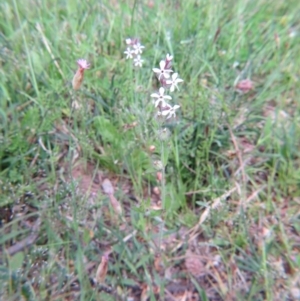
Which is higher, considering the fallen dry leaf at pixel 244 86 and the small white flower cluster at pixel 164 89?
the small white flower cluster at pixel 164 89

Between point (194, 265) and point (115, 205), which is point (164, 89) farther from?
point (194, 265)

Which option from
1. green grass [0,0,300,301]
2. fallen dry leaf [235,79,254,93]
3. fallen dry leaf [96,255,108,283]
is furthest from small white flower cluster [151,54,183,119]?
fallen dry leaf [235,79,254,93]

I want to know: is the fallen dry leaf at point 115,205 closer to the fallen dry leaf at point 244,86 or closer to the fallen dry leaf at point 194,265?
the fallen dry leaf at point 194,265

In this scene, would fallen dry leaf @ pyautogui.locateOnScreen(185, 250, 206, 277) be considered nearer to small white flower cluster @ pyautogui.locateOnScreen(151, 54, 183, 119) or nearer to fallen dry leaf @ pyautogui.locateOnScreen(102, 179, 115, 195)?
fallen dry leaf @ pyautogui.locateOnScreen(102, 179, 115, 195)

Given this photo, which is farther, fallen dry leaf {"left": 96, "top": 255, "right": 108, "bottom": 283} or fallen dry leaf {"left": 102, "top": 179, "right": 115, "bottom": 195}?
fallen dry leaf {"left": 102, "top": 179, "right": 115, "bottom": 195}

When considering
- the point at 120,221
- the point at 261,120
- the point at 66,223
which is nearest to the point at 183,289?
the point at 120,221

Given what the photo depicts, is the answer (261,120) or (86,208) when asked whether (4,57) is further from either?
(261,120)

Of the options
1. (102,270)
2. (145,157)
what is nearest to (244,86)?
(145,157)

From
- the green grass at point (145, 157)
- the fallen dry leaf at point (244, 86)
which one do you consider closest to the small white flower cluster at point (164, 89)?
the green grass at point (145, 157)
